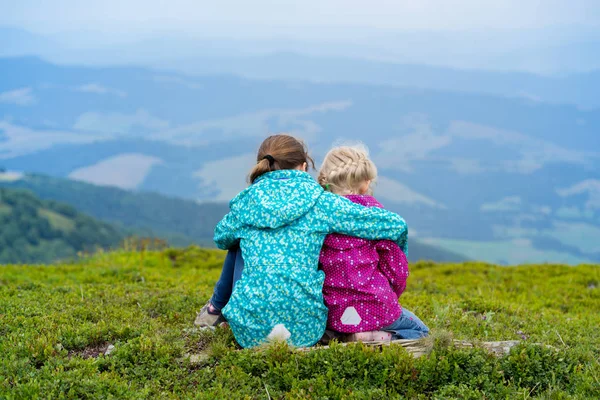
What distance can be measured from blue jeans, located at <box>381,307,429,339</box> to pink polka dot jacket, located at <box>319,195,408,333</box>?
Answer: 15 centimetres

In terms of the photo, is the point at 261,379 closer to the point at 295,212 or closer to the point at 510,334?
the point at 295,212

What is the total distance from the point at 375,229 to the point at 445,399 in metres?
1.93

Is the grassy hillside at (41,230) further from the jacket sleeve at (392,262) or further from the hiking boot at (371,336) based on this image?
the jacket sleeve at (392,262)

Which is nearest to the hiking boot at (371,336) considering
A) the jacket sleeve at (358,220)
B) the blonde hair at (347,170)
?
the jacket sleeve at (358,220)

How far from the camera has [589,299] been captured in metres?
13.0

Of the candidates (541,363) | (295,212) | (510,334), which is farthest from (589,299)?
(295,212)

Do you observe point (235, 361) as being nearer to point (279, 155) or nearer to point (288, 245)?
point (288, 245)

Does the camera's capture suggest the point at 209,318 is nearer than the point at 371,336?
No

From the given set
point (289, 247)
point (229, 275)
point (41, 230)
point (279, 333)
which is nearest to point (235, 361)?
point (279, 333)

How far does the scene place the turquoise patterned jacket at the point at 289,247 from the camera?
6.33 m

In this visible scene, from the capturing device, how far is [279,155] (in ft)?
22.0

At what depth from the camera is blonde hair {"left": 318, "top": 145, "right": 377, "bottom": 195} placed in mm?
6793

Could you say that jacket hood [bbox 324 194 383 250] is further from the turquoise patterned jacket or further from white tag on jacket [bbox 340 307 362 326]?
white tag on jacket [bbox 340 307 362 326]

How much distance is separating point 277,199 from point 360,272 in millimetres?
1280
